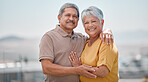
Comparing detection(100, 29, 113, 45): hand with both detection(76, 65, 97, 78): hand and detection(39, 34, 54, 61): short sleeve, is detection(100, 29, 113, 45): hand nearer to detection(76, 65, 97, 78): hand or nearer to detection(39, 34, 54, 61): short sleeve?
detection(76, 65, 97, 78): hand

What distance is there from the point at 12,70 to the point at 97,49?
4438mm

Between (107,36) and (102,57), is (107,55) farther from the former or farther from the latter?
(107,36)

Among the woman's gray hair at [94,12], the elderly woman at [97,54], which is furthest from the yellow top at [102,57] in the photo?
the woman's gray hair at [94,12]

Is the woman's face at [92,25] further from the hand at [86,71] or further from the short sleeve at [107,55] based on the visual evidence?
the hand at [86,71]

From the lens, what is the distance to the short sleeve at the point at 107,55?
159cm

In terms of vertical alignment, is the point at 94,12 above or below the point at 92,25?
above

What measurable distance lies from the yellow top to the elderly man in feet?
0.26

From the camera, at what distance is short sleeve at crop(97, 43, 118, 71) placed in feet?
5.21

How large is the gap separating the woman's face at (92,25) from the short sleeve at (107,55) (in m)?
0.17

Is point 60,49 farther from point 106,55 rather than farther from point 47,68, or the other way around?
point 106,55

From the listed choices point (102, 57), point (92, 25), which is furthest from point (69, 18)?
point (102, 57)

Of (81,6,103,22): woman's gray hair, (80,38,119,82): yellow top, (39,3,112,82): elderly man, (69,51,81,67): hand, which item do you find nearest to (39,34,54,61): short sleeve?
(39,3,112,82): elderly man

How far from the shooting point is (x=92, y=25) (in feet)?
5.68

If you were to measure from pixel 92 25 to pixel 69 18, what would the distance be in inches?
10.1
